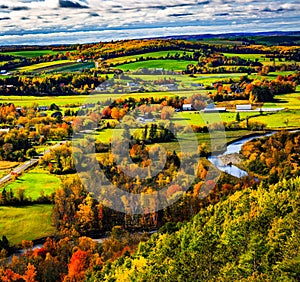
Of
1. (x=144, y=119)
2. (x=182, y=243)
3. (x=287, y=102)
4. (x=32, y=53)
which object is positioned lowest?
(x=287, y=102)

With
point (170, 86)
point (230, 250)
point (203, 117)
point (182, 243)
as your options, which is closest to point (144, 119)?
point (203, 117)

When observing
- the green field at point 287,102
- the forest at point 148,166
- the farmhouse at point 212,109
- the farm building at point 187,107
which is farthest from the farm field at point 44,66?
the green field at point 287,102

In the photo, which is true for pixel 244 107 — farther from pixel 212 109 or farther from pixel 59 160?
pixel 59 160

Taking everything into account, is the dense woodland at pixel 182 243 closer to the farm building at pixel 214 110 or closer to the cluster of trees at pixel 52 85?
the farm building at pixel 214 110

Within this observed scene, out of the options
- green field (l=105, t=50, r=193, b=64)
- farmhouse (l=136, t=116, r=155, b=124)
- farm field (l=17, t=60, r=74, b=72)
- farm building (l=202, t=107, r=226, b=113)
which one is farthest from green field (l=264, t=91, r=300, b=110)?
farm field (l=17, t=60, r=74, b=72)

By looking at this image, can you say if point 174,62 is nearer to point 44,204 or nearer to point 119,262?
point 44,204

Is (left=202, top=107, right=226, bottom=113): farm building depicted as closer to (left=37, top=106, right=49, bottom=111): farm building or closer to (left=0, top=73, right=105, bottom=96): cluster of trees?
(left=0, top=73, right=105, bottom=96): cluster of trees
